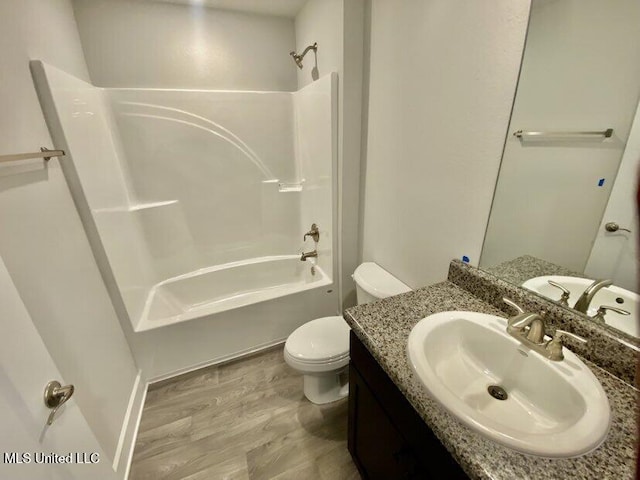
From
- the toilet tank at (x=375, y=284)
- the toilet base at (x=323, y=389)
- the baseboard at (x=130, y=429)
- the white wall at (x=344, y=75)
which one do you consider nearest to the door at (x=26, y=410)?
the baseboard at (x=130, y=429)

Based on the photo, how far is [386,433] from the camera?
2.83ft

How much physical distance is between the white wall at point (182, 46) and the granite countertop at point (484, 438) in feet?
7.56

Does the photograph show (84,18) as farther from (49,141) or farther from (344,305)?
(344,305)

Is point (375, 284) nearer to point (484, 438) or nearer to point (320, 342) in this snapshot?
point (320, 342)

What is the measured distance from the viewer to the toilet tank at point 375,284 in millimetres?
1531

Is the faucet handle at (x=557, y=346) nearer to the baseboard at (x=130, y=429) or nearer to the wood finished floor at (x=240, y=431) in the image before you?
the wood finished floor at (x=240, y=431)

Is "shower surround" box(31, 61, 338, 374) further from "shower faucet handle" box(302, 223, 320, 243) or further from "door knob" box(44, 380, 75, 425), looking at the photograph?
"door knob" box(44, 380, 75, 425)

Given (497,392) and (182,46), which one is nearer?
(497,392)

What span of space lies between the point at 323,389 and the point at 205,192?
1.87 m

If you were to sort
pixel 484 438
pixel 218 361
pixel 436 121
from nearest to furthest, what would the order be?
pixel 484 438
pixel 436 121
pixel 218 361

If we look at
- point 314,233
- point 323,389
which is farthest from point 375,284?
point 314,233

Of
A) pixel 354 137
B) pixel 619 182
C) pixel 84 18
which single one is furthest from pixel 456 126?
pixel 84 18

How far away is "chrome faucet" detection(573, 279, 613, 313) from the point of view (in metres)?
0.77

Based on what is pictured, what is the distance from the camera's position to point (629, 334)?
0.70m
